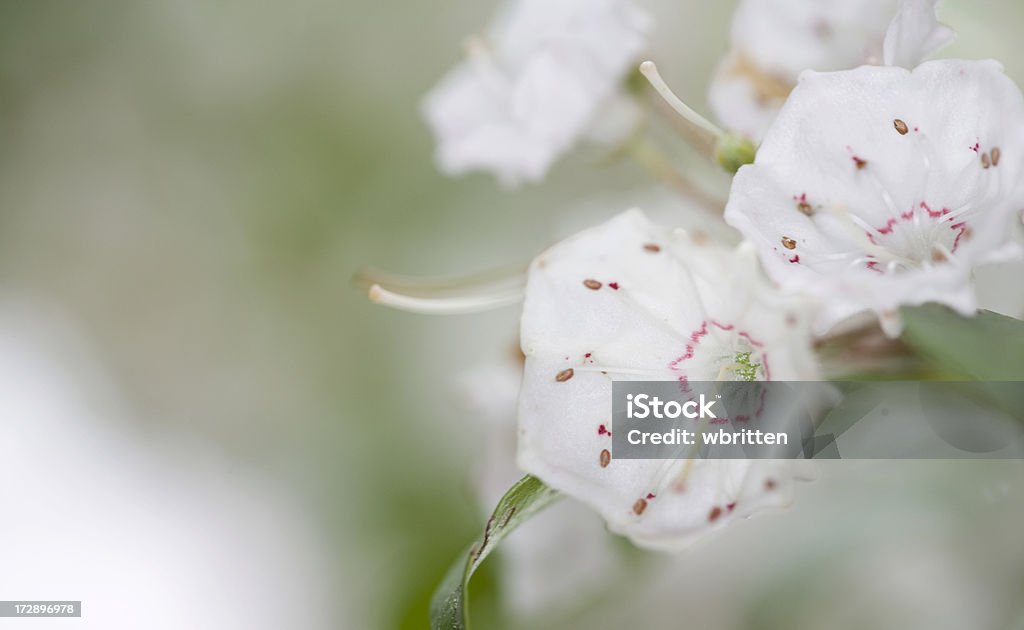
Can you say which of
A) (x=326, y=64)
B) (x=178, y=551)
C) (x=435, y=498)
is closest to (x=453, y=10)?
(x=326, y=64)

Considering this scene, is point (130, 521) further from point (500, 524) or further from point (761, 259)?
point (761, 259)

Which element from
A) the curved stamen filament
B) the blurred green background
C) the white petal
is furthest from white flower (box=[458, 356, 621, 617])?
the blurred green background

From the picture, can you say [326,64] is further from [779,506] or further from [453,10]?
[779,506]

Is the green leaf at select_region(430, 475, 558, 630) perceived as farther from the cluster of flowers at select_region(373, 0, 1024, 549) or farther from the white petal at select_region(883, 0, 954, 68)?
the white petal at select_region(883, 0, 954, 68)

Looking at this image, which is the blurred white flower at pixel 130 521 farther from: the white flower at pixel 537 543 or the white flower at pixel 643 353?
the white flower at pixel 643 353

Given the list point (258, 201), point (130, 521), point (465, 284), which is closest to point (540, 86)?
point (465, 284)

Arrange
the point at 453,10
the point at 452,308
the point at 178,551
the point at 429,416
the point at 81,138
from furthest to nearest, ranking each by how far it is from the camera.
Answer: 1. the point at 453,10
2. the point at 81,138
3. the point at 429,416
4. the point at 178,551
5. the point at 452,308

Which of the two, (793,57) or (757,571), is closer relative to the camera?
(793,57)
